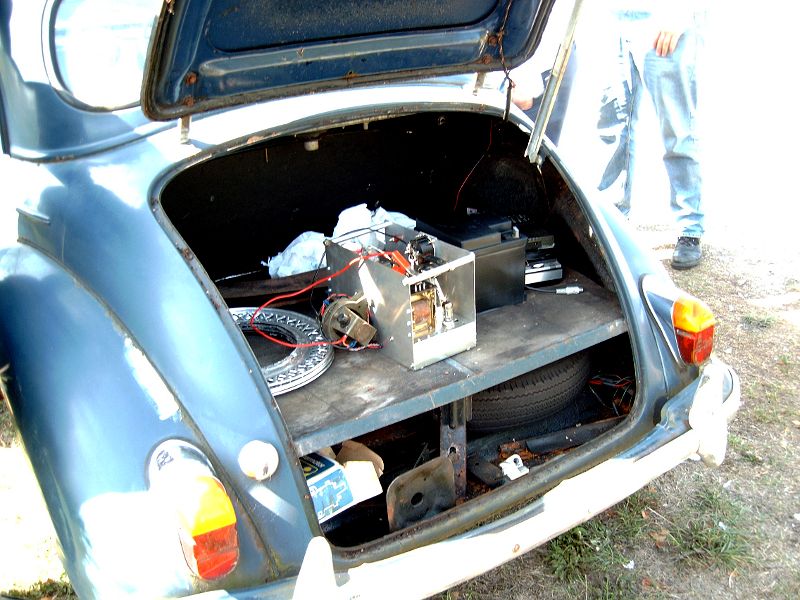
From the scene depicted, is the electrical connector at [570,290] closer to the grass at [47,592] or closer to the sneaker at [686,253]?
the grass at [47,592]

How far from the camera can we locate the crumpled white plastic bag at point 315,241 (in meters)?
2.97

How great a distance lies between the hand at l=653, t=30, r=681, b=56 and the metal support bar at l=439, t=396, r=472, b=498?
3.23 m

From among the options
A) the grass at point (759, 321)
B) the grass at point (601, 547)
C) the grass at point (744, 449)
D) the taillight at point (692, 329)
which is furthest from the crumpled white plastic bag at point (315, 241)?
the grass at point (759, 321)

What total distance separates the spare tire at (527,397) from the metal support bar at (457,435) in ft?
0.75

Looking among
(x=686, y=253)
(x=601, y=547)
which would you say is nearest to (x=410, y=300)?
→ (x=601, y=547)

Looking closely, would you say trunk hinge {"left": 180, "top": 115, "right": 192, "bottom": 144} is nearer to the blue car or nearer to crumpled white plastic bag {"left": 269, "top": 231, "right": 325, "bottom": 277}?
the blue car

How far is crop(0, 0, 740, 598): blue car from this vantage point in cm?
189

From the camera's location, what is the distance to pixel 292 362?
2414 millimetres

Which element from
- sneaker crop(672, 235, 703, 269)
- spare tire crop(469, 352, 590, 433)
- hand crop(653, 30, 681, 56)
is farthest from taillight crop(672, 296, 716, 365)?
hand crop(653, 30, 681, 56)

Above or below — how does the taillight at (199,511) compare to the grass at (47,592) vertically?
above

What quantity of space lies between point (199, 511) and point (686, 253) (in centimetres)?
390

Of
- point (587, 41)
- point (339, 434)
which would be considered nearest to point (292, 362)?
point (339, 434)

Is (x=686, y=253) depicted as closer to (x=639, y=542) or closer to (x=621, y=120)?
(x=621, y=120)

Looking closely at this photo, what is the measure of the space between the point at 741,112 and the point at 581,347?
6184mm
